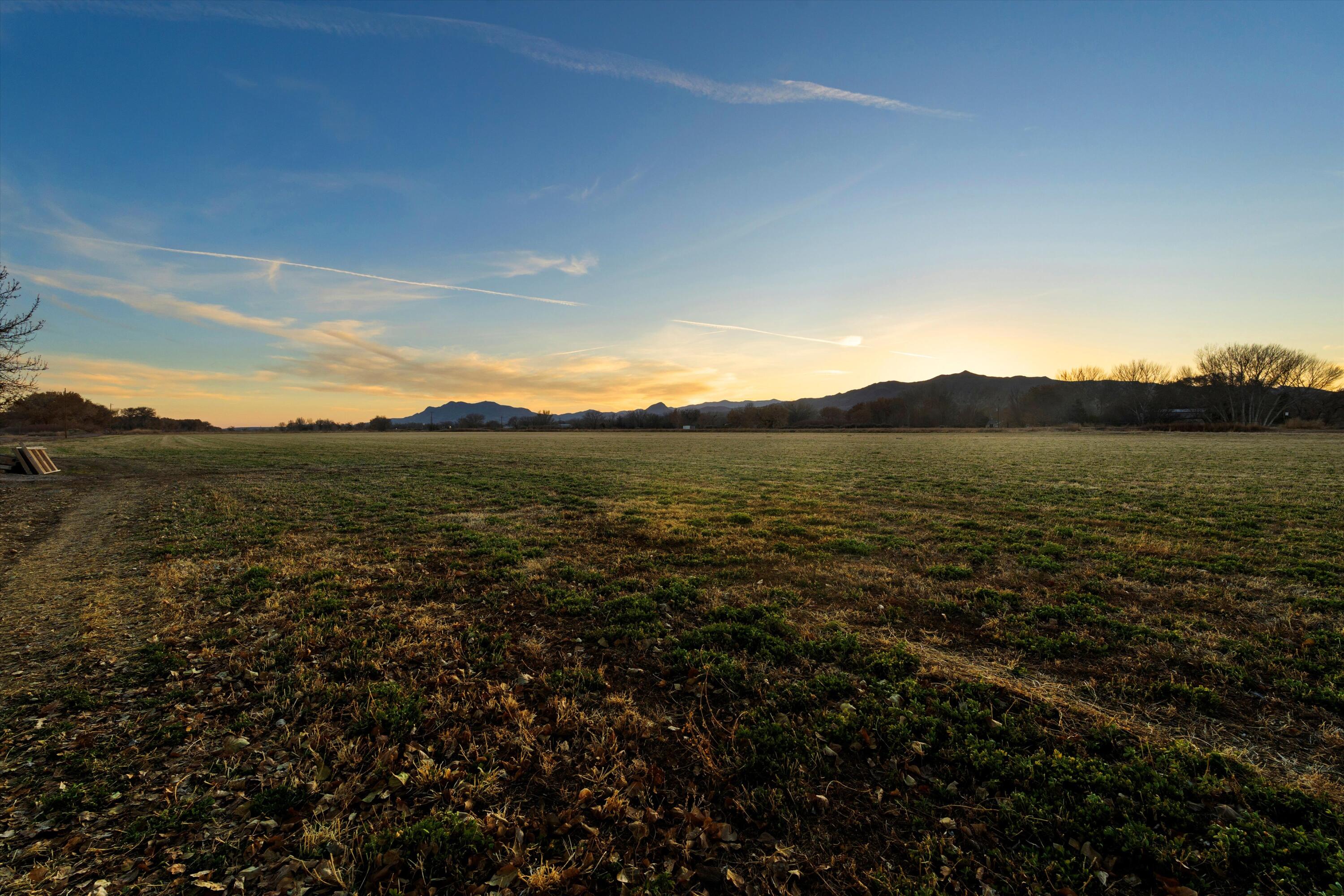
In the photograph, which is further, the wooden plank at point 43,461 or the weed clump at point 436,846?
the wooden plank at point 43,461

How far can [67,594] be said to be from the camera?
8570mm

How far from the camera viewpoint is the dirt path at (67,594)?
6141 mm

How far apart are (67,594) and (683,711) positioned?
1135cm

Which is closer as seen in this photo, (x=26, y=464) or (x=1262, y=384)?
(x=26, y=464)

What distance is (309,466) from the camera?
31781 mm

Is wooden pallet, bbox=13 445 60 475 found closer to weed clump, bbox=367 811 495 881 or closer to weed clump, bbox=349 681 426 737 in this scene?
weed clump, bbox=349 681 426 737

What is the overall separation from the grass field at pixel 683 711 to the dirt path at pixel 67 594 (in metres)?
0.08

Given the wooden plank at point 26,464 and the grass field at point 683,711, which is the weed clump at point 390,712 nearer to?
the grass field at point 683,711

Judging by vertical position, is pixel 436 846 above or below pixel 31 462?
below

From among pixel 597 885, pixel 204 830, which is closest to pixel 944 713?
pixel 597 885

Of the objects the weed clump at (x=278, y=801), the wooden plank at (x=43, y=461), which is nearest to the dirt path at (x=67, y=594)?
the weed clump at (x=278, y=801)

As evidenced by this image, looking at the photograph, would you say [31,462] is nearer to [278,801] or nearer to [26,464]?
[26,464]

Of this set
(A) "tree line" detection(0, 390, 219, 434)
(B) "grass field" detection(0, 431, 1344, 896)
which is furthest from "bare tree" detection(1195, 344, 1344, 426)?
(A) "tree line" detection(0, 390, 219, 434)

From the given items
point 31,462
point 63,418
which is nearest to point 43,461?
point 31,462
